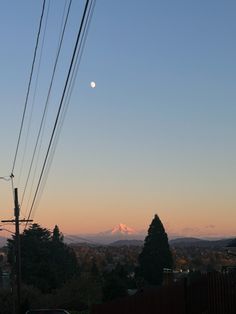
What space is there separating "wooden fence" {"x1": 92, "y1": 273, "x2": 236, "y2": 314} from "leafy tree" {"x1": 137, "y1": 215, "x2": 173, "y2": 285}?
5468cm

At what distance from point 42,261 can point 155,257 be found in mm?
16580

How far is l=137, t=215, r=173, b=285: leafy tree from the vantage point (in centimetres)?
7362

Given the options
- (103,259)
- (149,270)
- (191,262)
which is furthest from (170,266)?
(103,259)

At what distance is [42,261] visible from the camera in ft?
269

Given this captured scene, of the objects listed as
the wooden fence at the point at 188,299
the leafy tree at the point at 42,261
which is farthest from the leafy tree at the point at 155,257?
the wooden fence at the point at 188,299

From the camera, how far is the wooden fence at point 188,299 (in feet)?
44.3

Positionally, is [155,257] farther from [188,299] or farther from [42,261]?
[188,299]

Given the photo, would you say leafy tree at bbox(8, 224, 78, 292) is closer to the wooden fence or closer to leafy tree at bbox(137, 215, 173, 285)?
leafy tree at bbox(137, 215, 173, 285)

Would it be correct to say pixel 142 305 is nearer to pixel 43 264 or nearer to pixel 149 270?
pixel 149 270

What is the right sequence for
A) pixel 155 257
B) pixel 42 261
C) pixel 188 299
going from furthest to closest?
1. pixel 42 261
2. pixel 155 257
3. pixel 188 299

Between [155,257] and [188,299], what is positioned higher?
[155,257]

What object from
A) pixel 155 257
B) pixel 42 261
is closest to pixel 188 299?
pixel 155 257

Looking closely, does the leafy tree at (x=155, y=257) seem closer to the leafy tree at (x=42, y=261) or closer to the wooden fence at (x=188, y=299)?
the leafy tree at (x=42, y=261)

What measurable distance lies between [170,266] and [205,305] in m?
59.6
